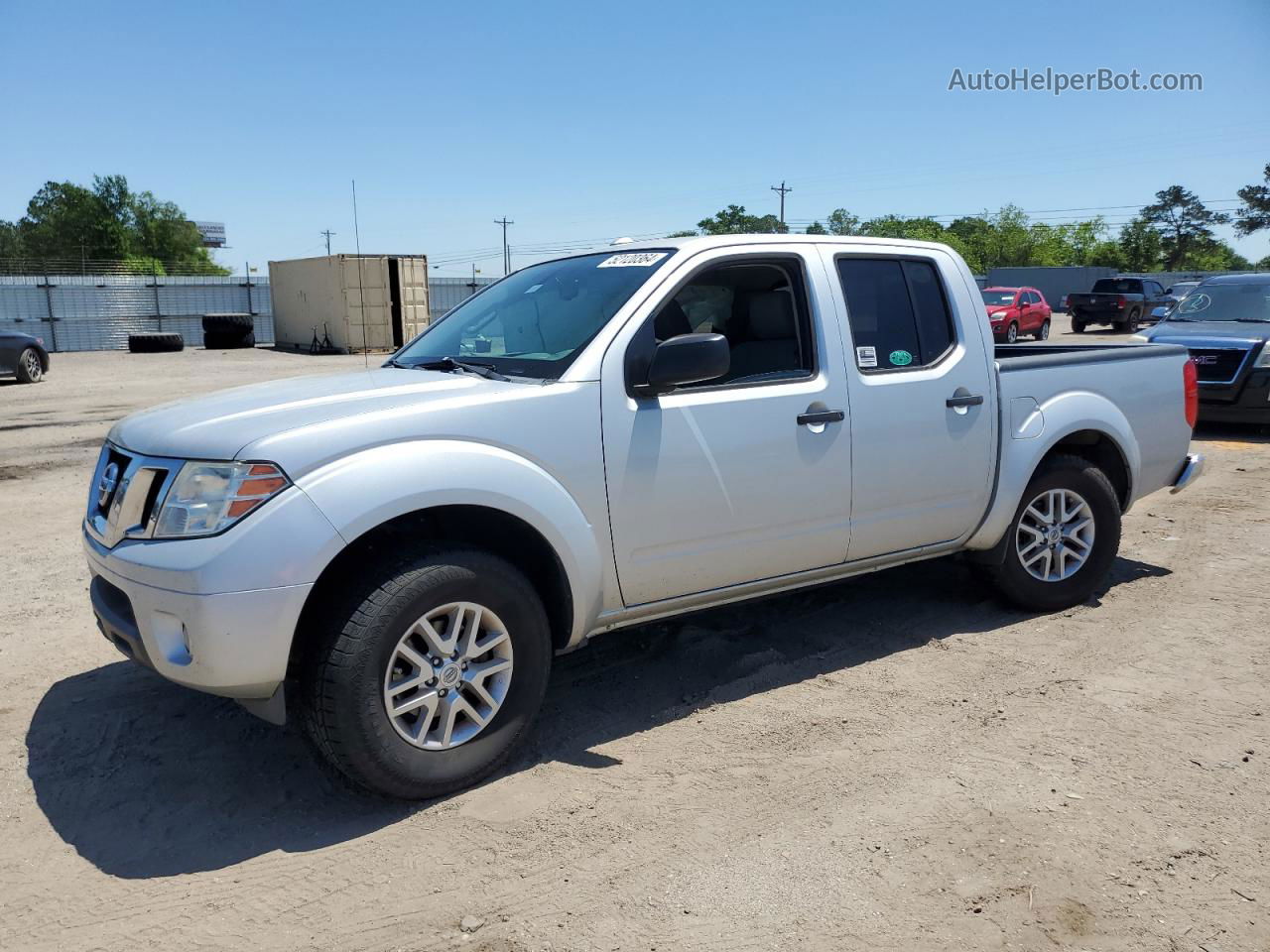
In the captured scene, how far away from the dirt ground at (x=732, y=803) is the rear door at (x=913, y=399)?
2.29ft

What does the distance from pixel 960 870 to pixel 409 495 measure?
206cm

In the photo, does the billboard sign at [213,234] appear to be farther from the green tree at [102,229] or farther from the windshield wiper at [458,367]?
the windshield wiper at [458,367]

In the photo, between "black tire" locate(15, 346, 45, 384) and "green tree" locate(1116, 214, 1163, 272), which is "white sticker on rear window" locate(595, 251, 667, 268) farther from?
"green tree" locate(1116, 214, 1163, 272)

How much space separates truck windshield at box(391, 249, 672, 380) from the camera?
12.6 feet

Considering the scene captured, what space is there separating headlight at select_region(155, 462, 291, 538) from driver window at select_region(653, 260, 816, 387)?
177cm

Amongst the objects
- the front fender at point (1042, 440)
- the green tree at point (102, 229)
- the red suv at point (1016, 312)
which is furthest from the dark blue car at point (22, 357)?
the green tree at point (102, 229)

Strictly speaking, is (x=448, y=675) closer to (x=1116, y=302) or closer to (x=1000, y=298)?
(x=1000, y=298)

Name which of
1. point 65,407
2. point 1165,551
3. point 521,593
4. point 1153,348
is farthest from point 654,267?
point 65,407

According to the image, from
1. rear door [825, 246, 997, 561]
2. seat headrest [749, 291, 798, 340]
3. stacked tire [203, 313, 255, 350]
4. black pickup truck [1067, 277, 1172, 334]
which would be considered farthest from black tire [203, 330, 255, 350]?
seat headrest [749, 291, 798, 340]

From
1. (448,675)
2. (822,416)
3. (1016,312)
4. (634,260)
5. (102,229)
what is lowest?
(448,675)

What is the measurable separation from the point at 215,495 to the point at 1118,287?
34094 millimetres

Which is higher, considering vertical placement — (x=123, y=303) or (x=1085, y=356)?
(x=123, y=303)

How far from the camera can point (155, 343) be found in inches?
1254

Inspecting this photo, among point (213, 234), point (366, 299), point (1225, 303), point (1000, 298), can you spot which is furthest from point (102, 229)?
point (1225, 303)
